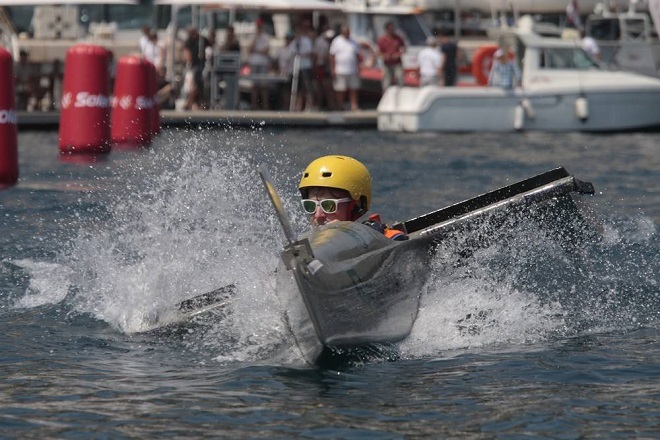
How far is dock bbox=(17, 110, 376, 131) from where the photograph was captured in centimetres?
2441

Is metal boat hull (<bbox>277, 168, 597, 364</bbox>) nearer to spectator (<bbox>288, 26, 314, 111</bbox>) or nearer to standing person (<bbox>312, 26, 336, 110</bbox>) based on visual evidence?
spectator (<bbox>288, 26, 314, 111</bbox>)

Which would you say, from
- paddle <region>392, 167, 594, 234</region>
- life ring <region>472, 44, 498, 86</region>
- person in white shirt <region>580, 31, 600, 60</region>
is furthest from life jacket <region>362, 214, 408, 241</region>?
person in white shirt <region>580, 31, 600, 60</region>

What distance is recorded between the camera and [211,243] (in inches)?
411

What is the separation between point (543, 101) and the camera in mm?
25828

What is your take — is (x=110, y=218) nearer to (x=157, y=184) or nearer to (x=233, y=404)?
(x=157, y=184)

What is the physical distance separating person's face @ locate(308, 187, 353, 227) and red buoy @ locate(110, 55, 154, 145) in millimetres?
11306

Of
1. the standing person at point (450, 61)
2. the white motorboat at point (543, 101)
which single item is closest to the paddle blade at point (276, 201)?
the white motorboat at point (543, 101)

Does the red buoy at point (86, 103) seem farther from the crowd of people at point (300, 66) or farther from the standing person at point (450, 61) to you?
the standing person at point (450, 61)

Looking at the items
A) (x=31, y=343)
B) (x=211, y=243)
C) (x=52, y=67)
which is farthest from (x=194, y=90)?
(x=31, y=343)

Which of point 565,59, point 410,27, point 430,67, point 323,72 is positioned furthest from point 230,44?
point 565,59

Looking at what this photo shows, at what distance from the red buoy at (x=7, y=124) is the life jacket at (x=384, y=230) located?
6.97 m

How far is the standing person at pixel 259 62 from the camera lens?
86.1 ft

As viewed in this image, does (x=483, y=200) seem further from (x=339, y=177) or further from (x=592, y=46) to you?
(x=592, y=46)

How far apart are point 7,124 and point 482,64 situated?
1449 cm
